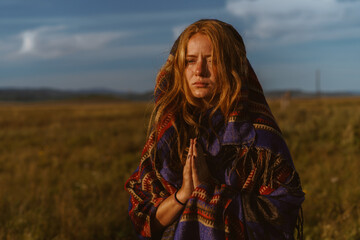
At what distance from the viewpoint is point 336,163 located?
673 cm

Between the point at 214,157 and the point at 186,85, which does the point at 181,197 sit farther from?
the point at 186,85

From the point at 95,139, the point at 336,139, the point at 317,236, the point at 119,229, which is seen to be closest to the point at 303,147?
the point at 336,139

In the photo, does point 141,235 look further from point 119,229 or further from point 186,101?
point 119,229

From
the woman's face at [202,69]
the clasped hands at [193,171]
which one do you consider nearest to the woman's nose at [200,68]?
the woman's face at [202,69]

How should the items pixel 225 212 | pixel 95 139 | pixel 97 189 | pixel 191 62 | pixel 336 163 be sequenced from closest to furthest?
pixel 225 212 → pixel 191 62 → pixel 97 189 → pixel 336 163 → pixel 95 139

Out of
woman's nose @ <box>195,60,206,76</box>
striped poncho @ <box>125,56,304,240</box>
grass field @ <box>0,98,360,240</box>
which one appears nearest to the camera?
striped poncho @ <box>125,56,304,240</box>

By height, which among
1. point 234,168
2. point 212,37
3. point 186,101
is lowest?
point 234,168

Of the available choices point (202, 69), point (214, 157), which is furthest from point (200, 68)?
point (214, 157)

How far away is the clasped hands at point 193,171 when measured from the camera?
1.69 metres

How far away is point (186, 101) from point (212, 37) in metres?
0.36

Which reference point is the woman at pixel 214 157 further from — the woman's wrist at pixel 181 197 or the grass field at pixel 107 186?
the grass field at pixel 107 186

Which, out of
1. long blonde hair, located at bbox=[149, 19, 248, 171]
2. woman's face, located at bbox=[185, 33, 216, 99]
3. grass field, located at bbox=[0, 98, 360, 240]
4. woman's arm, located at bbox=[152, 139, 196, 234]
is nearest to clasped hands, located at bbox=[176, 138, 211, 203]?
woman's arm, located at bbox=[152, 139, 196, 234]

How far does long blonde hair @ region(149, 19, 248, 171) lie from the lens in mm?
1772

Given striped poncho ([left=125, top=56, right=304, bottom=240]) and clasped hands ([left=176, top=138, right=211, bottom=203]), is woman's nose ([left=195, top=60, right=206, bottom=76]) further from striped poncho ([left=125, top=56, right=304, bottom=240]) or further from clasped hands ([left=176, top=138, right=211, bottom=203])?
clasped hands ([left=176, top=138, right=211, bottom=203])
